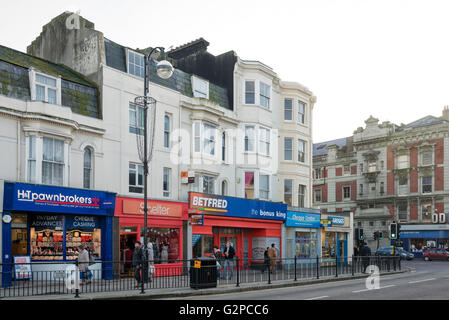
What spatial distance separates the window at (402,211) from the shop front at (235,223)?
32.2m

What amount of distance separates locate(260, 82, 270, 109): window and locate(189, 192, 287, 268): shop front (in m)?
6.58

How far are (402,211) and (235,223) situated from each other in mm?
37309

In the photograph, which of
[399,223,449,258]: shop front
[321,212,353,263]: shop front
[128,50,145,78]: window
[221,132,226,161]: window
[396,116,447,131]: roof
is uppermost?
[396,116,447,131]: roof

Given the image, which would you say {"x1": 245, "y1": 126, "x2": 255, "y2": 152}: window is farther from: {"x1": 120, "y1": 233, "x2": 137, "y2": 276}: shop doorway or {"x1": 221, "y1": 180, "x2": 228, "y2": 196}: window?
{"x1": 120, "y1": 233, "x2": 137, "y2": 276}: shop doorway

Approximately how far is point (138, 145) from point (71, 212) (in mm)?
5314

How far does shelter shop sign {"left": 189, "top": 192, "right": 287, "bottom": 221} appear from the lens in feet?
93.6

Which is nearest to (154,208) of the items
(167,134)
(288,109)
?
(167,134)

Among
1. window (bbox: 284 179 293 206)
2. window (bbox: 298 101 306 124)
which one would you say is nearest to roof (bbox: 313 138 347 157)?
window (bbox: 298 101 306 124)

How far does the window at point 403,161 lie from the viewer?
205ft

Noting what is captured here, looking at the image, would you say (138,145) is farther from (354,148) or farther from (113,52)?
(354,148)

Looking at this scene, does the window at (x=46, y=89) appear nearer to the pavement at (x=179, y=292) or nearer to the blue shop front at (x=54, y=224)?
the blue shop front at (x=54, y=224)

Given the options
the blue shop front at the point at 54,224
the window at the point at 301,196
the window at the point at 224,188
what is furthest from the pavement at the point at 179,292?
the window at the point at 301,196

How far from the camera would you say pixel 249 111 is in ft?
109
